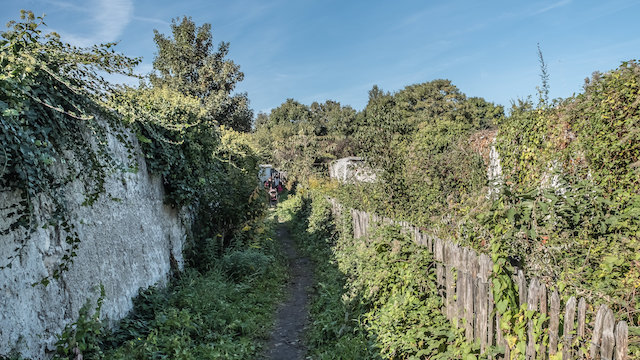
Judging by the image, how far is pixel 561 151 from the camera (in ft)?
20.8

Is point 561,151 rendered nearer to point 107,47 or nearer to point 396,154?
point 396,154

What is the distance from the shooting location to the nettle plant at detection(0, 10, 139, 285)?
3465 millimetres

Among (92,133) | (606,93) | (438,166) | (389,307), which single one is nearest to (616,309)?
(389,307)

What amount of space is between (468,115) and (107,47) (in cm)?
3675

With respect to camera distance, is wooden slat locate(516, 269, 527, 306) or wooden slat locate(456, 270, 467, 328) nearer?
wooden slat locate(516, 269, 527, 306)

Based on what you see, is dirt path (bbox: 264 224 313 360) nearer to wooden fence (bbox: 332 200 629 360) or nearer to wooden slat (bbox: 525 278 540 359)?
wooden fence (bbox: 332 200 629 360)

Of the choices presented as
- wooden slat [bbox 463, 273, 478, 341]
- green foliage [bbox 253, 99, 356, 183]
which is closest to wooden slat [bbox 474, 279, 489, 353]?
wooden slat [bbox 463, 273, 478, 341]

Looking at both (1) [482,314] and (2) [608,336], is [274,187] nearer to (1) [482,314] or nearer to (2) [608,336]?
(1) [482,314]

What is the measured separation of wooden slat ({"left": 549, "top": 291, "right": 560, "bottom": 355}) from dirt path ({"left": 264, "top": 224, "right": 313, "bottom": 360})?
142 inches

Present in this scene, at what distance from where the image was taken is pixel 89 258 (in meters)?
4.63

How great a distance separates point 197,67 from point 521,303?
85.4 ft

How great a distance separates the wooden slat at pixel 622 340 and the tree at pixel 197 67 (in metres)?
24.5

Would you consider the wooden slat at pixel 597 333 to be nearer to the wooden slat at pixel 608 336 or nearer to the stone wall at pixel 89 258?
the wooden slat at pixel 608 336

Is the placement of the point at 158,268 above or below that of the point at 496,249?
below
